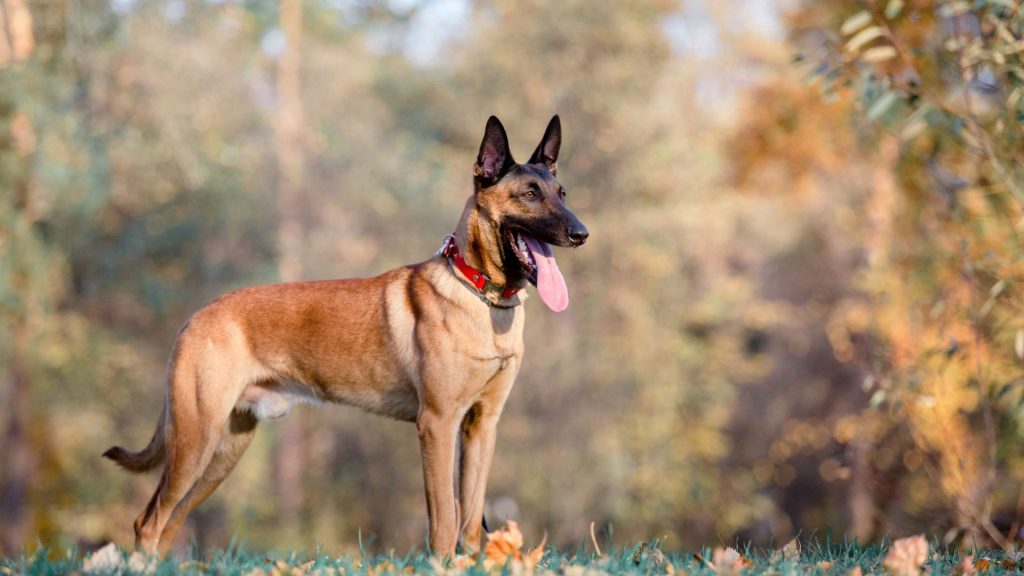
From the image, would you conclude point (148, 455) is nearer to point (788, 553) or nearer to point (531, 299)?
point (788, 553)

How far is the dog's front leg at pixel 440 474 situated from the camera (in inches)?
222

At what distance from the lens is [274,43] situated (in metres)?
26.1

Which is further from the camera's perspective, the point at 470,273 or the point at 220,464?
the point at 220,464

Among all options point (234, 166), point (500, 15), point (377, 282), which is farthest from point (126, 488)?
point (377, 282)

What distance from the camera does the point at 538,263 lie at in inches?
229

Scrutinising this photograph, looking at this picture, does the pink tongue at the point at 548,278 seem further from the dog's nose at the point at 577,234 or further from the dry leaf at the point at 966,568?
the dry leaf at the point at 966,568

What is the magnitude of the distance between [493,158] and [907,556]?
2.85 metres

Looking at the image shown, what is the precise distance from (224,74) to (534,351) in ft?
27.5

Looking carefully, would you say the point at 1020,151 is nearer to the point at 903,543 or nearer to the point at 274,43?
the point at 903,543

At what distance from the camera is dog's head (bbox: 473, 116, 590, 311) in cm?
566

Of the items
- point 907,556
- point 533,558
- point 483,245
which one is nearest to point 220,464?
point 483,245

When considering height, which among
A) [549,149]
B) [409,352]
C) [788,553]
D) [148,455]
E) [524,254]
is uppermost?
[549,149]

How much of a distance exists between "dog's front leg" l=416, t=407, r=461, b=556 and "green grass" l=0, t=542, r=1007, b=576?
1.02 feet

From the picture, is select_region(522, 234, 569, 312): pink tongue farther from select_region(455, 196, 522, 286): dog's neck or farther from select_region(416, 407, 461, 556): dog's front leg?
select_region(416, 407, 461, 556): dog's front leg
